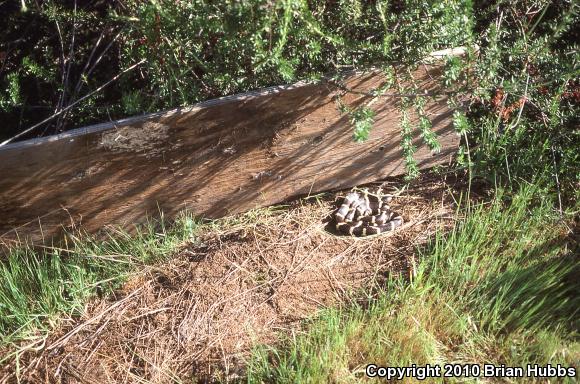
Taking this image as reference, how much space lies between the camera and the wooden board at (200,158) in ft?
9.10

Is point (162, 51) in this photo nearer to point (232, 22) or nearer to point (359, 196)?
point (232, 22)

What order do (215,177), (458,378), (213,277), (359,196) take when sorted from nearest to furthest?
(458,378) → (213,277) → (215,177) → (359,196)

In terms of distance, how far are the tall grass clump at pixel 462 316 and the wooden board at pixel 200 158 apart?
0.75 metres

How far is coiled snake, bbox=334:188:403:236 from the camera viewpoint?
117 inches

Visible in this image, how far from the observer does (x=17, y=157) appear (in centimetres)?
271

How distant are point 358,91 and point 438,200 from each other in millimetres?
774

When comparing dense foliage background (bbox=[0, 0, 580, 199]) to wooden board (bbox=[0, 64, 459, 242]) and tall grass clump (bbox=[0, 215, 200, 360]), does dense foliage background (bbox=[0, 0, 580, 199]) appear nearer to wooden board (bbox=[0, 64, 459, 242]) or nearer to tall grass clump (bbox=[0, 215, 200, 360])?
wooden board (bbox=[0, 64, 459, 242])

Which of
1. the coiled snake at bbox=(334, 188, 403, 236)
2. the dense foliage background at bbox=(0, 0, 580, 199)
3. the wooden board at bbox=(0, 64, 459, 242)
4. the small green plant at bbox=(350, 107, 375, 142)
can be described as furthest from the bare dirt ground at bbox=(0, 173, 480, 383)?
the small green plant at bbox=(350, 107, 375, 142)

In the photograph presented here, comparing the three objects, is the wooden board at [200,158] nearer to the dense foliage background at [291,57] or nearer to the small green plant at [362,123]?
the dense foliage background at [291,57]

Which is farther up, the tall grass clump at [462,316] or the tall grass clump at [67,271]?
the tall grass clump at [67,271]

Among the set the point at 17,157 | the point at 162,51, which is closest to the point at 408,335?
the point at 162,51

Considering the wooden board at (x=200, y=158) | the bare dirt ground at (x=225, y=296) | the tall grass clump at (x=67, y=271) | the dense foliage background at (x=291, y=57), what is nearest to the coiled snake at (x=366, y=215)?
the bare dirt ground at (x=225, y=296)

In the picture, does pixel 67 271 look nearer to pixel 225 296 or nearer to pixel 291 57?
pixel 225 296

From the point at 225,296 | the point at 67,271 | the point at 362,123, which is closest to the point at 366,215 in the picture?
the point at 362,123
